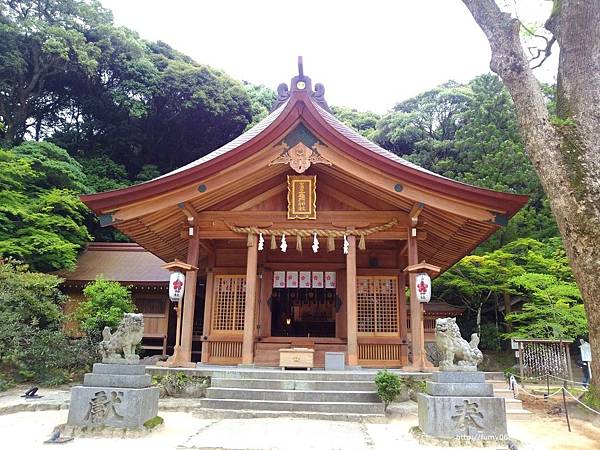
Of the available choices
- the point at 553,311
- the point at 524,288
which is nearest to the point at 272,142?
the point at 553,311

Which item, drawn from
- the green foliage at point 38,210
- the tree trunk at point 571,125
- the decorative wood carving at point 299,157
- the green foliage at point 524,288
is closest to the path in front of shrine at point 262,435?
the tree trunk at point 571,125

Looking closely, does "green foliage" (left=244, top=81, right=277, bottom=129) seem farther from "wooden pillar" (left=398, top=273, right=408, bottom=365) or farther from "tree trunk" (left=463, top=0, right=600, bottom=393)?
"tree trunk" (left=463, top=0, right=600, bottom=393)

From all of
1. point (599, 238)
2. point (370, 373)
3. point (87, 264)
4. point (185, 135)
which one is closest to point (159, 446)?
point (370, 373)

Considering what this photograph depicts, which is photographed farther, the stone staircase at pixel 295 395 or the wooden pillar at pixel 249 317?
the wooden pillar at pixel 249 317

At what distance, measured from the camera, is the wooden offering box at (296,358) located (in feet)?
31.4

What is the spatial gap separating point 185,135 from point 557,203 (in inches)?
1064

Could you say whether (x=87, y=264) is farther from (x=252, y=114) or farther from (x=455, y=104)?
(x=455, y=104)

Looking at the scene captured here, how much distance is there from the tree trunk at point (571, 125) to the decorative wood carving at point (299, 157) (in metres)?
3.99

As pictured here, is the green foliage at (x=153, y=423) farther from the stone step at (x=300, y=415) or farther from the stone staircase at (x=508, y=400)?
the stone staircase at (x=508, y=400)

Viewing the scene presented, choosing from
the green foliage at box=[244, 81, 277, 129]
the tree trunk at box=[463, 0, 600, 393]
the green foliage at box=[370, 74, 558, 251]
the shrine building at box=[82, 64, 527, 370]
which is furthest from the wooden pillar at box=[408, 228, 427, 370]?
the green foliage at box=[244, 81, 277, 129]

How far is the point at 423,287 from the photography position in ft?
30.0

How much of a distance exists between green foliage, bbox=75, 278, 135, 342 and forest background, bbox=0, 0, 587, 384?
4.18ft

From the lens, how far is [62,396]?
30.0ft

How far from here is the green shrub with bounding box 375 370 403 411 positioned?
7.17 metres
